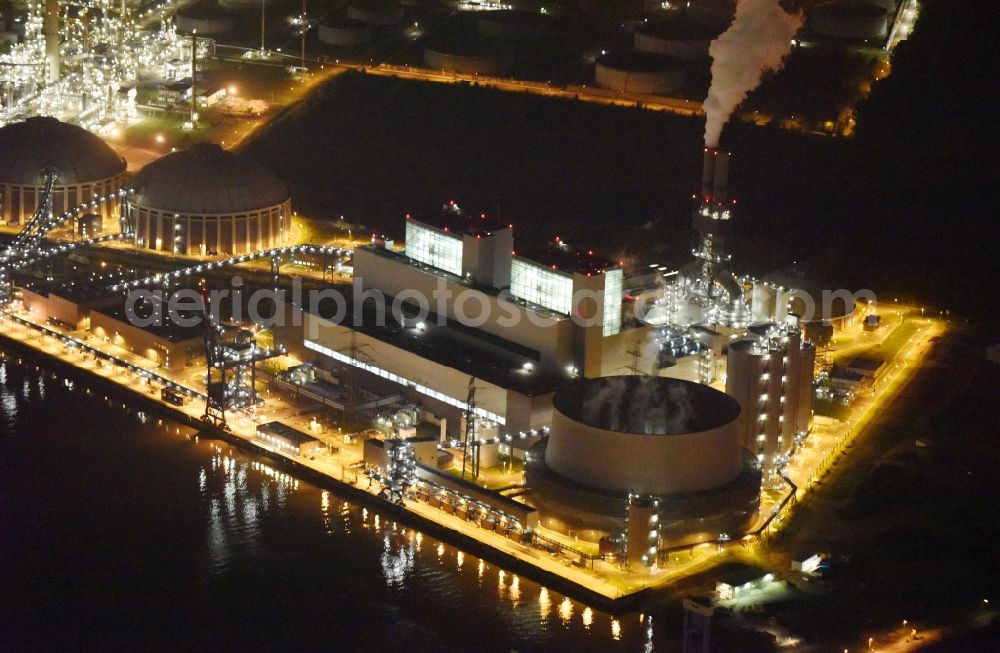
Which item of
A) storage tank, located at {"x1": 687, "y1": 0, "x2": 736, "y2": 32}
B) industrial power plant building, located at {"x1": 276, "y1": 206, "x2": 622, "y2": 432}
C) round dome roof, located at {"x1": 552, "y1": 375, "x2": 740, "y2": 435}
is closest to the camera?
round dome roof, located at {"x1": 552, "y1": 375, "x2": 740, "y2": 435}

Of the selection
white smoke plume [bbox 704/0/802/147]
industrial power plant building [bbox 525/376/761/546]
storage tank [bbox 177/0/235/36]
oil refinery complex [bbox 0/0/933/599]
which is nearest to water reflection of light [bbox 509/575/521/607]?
oil refinery complex [bbox 0/0/933/599]

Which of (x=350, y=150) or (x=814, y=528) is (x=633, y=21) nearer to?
(x=350, y=150)

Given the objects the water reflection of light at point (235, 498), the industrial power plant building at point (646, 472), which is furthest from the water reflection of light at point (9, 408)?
the industrial power plant building at point (646, 472)

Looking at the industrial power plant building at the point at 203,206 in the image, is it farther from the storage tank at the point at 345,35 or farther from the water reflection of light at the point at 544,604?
the water reflection of light at the point at 544,604

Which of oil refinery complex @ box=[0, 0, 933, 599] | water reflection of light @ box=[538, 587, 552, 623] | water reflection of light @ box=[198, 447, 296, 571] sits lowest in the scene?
water reflection of light @ box=[198, 447, 296, 571]

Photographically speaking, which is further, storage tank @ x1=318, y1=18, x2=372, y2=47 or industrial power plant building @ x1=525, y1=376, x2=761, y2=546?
storage tank @ x1=318, y1=18, x2=372, y2=47

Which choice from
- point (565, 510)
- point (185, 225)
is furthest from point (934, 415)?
point (185, 225)

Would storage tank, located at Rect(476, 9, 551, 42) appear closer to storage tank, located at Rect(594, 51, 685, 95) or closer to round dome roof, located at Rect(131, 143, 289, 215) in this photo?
storage tank, located at Rect(594, 51, 685, 95)

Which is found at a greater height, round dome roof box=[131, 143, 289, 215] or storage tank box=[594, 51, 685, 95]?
storage tank box=[594, 51, 685, 95]
